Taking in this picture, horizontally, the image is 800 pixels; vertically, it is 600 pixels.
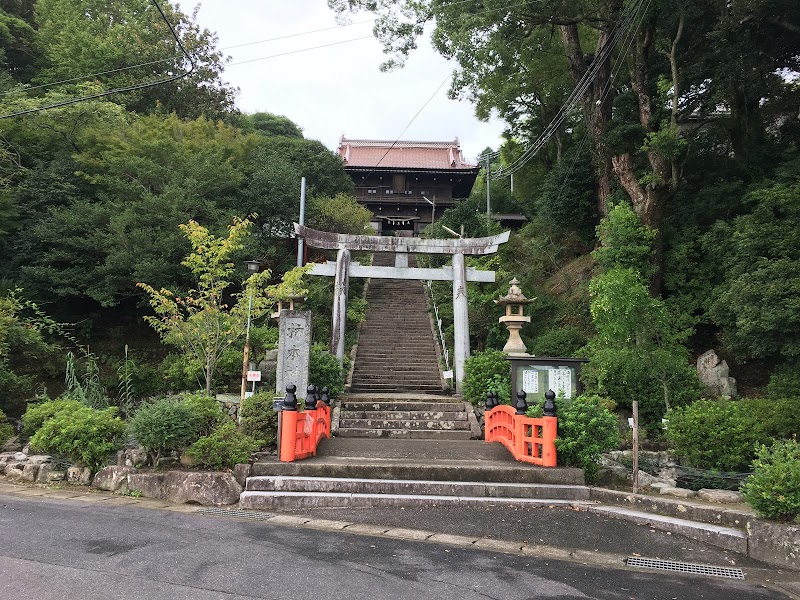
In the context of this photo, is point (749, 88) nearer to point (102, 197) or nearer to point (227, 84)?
point (102, 197)

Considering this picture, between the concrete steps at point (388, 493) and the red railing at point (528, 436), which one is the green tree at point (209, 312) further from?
the red railing at point (528, 436)

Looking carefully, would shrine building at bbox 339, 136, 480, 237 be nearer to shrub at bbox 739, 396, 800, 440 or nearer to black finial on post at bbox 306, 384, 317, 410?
shrub at bbox 739, 396, 800, 440

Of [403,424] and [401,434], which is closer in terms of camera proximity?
[401,434]

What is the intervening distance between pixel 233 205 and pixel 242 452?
13170 millimetres

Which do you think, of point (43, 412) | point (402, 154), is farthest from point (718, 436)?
point (402, 154)

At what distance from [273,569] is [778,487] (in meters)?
4.45

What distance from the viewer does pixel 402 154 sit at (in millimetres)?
38094

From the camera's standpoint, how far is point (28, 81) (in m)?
19.7

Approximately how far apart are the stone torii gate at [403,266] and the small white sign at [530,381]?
16.3ft

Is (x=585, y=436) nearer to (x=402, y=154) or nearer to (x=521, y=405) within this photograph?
(x=521, y=405)

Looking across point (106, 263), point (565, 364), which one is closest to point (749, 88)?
point (565, 364)

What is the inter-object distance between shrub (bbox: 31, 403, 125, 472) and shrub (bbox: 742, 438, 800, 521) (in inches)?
317

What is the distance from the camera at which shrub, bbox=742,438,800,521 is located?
456 centimetres

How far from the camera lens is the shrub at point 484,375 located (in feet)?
37.5
